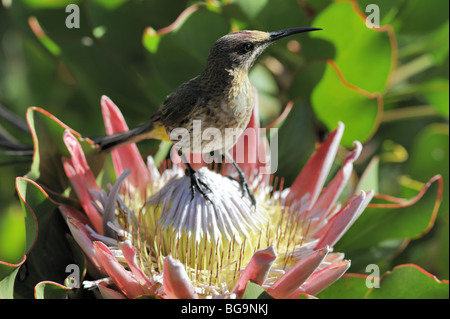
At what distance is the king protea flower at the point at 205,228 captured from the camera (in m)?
0.93

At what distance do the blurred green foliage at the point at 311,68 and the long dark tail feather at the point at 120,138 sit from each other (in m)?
0.13

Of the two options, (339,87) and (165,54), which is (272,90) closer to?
(339,87)

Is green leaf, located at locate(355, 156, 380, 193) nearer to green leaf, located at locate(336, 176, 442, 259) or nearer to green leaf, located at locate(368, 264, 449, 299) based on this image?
green leaf, located at locate(336, 176, 442, 259)

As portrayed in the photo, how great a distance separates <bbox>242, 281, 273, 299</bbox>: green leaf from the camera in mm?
880

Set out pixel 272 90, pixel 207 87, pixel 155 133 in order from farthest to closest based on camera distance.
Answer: pixel 272 90, pixel 155 133, pixel 207 87

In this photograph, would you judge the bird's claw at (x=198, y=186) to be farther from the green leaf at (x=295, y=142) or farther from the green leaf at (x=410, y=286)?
the green leaf at (x=410, y=286)

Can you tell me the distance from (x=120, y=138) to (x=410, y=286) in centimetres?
65

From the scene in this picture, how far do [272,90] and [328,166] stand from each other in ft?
1.08

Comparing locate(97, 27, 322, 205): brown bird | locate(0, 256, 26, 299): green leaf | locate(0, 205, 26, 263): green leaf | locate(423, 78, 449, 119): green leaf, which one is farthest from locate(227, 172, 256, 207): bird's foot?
locate(0, 205, 26, 263): green leaf

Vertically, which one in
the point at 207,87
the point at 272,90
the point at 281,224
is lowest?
the point at 281,224

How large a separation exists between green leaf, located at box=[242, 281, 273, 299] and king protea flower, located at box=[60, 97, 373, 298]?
0.7 inches

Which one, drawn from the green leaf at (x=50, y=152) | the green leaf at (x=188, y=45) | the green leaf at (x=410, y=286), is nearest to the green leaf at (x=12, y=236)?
the green leaf at (x=50, y=152)
